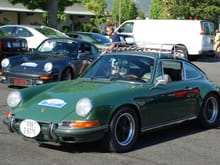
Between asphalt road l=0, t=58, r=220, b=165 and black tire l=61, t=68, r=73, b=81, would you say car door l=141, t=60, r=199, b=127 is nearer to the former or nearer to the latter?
asphalt road l=0, t=58, r=220, b=165

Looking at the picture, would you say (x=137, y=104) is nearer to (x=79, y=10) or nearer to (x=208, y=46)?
(x=208, y=46)

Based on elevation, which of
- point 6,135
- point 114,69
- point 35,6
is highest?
point 35,6

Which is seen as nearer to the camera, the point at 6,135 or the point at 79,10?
the point at 6,135

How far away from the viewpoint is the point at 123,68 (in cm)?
691

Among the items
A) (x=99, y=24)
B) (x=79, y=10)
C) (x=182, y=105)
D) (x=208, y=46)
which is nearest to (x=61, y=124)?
(x=182, y=105)

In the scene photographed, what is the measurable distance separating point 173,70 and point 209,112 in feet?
3.31

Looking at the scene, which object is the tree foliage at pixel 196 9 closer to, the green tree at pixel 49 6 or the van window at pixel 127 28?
the van window at pixel 127 28

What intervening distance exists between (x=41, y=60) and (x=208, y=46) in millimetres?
14182

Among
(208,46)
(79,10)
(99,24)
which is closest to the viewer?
(208,46)

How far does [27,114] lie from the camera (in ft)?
19.6

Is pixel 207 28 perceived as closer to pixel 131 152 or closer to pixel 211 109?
pixel 211 109

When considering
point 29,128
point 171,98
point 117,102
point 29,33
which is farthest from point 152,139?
point 29,33

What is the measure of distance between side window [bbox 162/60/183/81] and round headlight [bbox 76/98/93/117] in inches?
71.9

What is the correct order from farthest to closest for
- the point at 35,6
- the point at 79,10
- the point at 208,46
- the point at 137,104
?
the point at 79,10 < the point at 35,6 < the point at 208,46 < the point at 137,104
